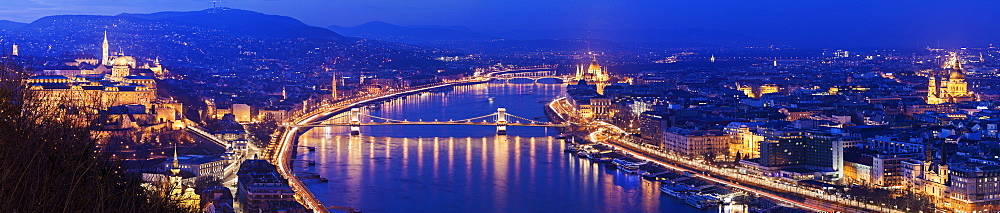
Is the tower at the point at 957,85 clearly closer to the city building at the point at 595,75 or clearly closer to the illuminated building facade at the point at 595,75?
the illuminated building facade at the point at 595,75

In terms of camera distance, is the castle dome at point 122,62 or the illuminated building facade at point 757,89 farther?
the illuminated building facade at point 757,89

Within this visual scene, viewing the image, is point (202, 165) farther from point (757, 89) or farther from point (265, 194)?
point (757, 89)

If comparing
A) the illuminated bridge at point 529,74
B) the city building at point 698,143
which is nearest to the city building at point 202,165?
the city building at point 698,143

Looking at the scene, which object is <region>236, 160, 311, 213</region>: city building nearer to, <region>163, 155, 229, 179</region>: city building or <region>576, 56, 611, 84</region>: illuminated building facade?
<region>163, 155, 229, 179</region>: city building

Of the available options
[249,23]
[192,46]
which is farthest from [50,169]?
[249,23]

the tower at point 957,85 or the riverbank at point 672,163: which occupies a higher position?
the tower at point 957,85

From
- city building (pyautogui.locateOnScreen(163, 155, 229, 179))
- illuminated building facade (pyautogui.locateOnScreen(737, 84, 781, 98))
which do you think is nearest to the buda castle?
city building (pyautogui.locateOnScreen(163, 155, 229, 179))

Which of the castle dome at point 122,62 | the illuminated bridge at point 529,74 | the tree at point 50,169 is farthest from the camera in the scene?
the illuminated bridge at point 529,74
